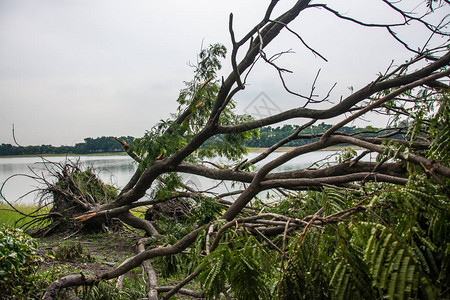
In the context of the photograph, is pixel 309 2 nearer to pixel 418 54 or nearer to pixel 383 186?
pixel 418 54

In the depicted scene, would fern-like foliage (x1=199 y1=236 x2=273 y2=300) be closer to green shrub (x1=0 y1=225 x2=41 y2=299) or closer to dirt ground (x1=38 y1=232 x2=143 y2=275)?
green shrub (x1=0 y1=225 x2=41 y2=299)

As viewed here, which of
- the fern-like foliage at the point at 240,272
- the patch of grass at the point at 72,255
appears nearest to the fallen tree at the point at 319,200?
the fern-like foliage at the point at 240,272

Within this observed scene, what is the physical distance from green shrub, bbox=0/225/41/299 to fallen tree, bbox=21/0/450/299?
61cm

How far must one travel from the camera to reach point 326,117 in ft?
8.67

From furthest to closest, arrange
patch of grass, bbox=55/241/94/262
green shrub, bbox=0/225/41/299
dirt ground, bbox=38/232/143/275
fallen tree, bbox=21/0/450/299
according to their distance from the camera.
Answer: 1. patch of grass, bbox=55/241/94/262
2. dirt ground, bbox=38/232/143/275
3. green shrub, bbox=0/225/41/299
4. fallen tree, bbox=21/0/450/299

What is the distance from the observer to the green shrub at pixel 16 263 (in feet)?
8.27

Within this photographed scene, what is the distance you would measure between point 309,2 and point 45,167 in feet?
18.6

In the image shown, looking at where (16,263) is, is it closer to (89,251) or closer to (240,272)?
(89,251)

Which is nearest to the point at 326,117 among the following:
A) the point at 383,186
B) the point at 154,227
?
the point at 383,186

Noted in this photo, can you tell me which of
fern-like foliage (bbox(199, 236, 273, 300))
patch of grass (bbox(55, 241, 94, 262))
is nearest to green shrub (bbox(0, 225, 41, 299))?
patch of grass (bbox(55, 241, 94, 262))

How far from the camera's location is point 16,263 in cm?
262

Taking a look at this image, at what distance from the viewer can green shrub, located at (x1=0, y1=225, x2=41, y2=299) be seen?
252 centimetres

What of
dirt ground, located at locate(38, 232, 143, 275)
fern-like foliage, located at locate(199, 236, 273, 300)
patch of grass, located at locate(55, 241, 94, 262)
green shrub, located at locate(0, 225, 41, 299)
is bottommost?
dirt ground, located at locate(38, 232, 143, 275)

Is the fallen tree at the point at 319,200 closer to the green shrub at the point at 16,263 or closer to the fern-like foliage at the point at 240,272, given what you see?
the fern-like foliage at the point at 240,272
